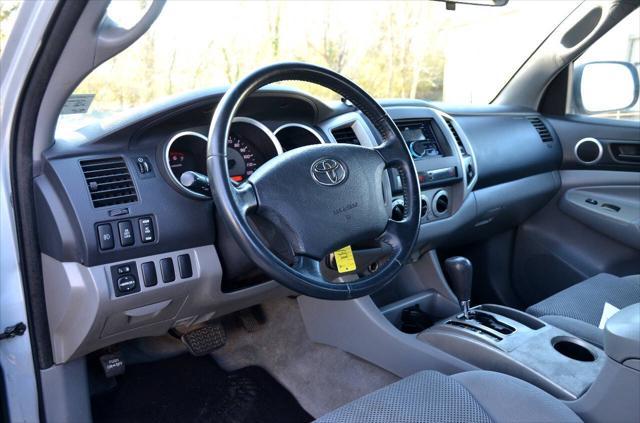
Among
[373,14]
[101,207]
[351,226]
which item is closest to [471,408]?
[351,226]

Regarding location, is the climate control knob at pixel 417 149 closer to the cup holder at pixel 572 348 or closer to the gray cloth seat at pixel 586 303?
the gray cloth seat at pixel 586 303

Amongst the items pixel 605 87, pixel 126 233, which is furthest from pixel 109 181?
pixel 605 87

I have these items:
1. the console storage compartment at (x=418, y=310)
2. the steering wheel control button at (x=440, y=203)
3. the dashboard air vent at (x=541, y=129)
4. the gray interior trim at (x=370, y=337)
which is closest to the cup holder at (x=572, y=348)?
the gray interior trim at (x=370, y=337)

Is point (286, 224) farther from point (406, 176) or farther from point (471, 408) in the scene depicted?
point (471, 408)

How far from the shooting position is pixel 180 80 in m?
2.72

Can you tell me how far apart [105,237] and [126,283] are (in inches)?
5.2

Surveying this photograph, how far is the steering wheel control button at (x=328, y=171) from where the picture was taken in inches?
53.8

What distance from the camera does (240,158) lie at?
1663mm

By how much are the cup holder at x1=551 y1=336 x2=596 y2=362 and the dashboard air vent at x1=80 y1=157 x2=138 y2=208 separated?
125 centimetres

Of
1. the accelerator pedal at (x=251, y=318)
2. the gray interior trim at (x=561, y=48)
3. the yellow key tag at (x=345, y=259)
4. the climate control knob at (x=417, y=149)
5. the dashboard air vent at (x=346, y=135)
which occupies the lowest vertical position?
the accelerator pedal at (x=251, y=318)

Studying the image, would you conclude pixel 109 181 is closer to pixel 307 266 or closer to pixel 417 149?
pixel 307 266

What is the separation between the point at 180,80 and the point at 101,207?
144 centimetres

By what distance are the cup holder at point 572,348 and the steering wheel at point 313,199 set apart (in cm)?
58

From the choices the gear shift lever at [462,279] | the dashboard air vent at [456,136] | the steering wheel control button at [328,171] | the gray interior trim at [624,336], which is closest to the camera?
the gray interior trim at [624,336]
